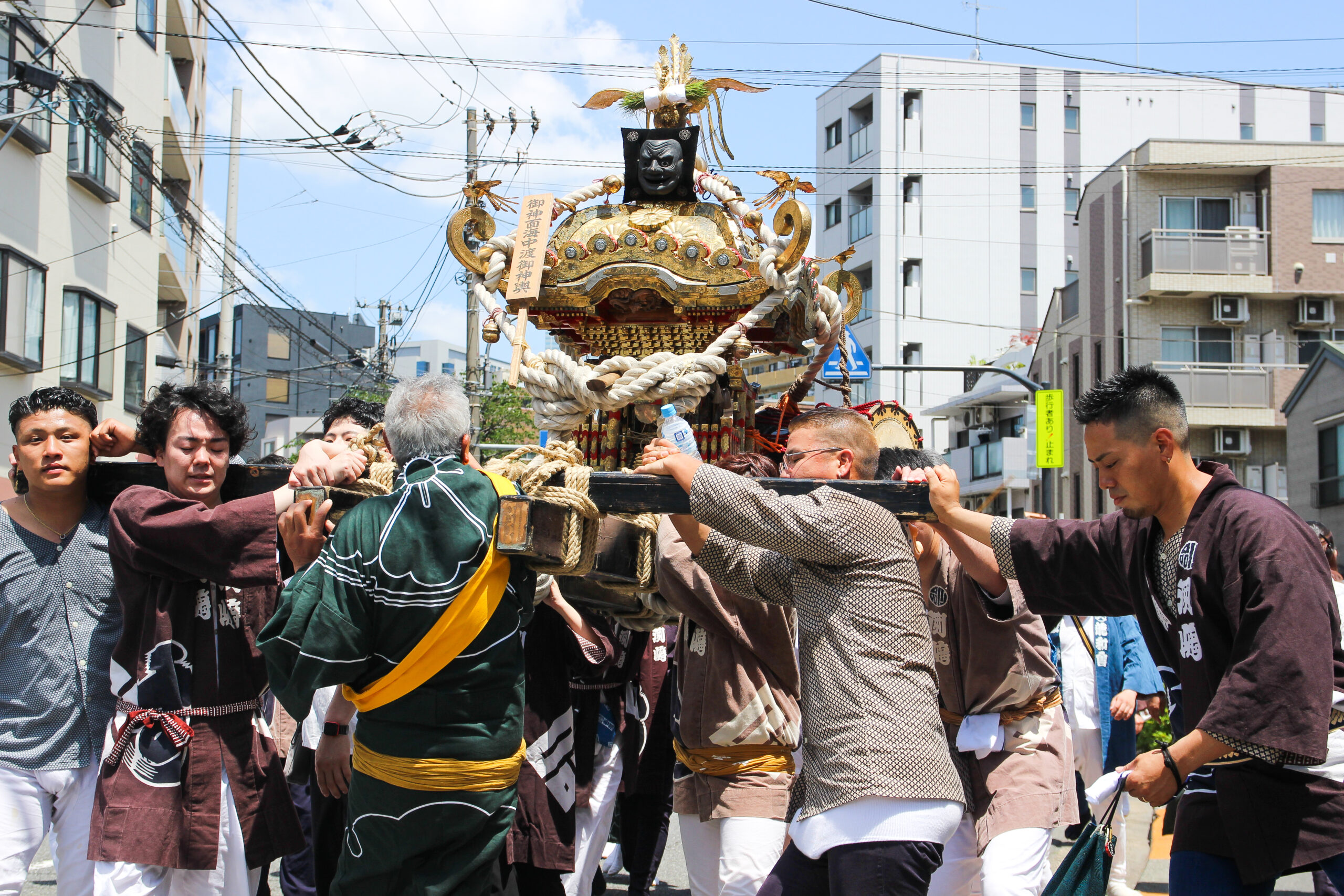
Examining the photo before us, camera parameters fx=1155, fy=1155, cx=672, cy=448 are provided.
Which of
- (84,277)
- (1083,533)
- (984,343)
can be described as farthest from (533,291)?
(984,343)

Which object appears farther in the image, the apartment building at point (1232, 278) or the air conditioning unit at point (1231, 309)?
the air conditioning unit at point (1231, 309)

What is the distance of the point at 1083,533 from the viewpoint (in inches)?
122

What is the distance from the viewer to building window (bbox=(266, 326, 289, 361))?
132 feet

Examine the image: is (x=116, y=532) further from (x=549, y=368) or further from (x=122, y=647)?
(x=549, y=368)

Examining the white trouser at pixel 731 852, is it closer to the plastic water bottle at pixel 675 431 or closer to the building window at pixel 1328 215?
the plastic water bottle at pixel 675 431

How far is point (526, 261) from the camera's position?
15.5ft

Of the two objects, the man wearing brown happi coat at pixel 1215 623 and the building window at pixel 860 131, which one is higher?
the building window at pixel 860 131

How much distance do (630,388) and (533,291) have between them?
0.57 metres

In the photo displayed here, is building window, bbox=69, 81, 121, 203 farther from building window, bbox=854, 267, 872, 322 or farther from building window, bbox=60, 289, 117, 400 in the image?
building window, bbox=854, 267, 872, 322

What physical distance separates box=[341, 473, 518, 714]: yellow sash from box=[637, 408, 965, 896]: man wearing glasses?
0.50m

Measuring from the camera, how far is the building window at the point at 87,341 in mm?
14102

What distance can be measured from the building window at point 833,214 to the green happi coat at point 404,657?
102 feet

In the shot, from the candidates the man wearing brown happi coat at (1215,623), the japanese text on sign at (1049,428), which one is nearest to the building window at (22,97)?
the japanese text on sign at (1049,428)

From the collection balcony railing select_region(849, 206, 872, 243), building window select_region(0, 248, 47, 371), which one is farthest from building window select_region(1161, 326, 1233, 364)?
building window select_region(0, 248, 47, 371)
